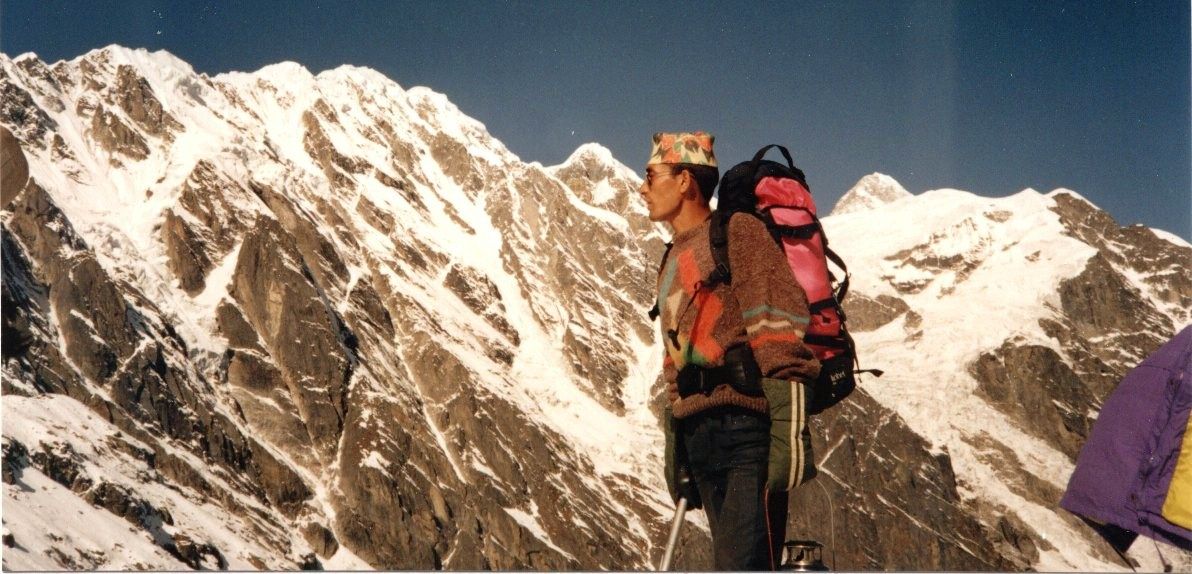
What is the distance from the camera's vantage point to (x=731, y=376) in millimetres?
5797

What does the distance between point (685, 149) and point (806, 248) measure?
0.80 metres

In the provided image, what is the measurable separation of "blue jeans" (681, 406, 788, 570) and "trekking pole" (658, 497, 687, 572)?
214 mm

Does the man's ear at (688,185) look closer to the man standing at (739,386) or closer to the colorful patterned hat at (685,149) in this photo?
the colorful patterned hat at (685,149)

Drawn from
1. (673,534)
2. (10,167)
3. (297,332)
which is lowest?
(673,534)

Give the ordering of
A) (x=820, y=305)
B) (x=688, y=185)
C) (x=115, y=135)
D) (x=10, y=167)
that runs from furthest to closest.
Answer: (x=115, y=135) → (x=10, y=167) → (x=688, y=185) → (x=820, y=305)

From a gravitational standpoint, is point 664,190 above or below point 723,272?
above

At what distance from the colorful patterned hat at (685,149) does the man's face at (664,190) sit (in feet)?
0.17

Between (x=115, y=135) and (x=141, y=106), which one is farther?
(x=141, y=106)

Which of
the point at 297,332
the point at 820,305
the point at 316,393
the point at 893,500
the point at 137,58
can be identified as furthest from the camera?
the point at 137,58

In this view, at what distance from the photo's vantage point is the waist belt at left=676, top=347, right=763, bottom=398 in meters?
5.74

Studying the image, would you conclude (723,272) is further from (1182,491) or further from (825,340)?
(1182,491)

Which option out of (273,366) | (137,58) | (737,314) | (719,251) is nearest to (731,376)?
(737,314)

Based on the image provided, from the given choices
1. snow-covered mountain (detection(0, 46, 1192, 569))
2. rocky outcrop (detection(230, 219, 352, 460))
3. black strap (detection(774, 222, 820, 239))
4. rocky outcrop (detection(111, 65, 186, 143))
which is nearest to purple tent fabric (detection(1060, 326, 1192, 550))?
black strap (detection(774, 222, 820, 239))

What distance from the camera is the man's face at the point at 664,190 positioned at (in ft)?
21.2
